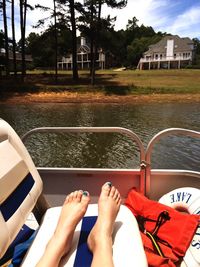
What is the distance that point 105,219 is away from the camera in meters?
2.18

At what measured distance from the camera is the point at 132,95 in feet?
78.0

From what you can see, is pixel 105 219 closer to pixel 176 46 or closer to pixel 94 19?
pixel 94 19

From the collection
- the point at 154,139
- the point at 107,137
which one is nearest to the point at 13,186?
the point at 154,139

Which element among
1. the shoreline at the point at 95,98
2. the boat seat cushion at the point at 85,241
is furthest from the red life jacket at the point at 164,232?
the shoreline at the point at 95,98

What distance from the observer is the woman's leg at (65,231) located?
189 cm

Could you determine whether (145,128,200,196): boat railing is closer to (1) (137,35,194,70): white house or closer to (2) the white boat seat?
(2) the white boat seat

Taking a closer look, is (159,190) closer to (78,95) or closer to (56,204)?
(56,204)

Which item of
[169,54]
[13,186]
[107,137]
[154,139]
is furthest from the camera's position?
[169,54]

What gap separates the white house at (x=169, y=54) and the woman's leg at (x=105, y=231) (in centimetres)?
6748

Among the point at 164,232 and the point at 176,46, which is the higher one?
the point at 176,46

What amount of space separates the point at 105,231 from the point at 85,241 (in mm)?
182

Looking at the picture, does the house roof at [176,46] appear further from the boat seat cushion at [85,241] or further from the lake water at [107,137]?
the boat seat cushion at [85,241]

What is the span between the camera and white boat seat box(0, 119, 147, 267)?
190 cm

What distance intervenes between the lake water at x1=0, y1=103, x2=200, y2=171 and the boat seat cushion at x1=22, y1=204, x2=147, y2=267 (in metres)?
5.66
